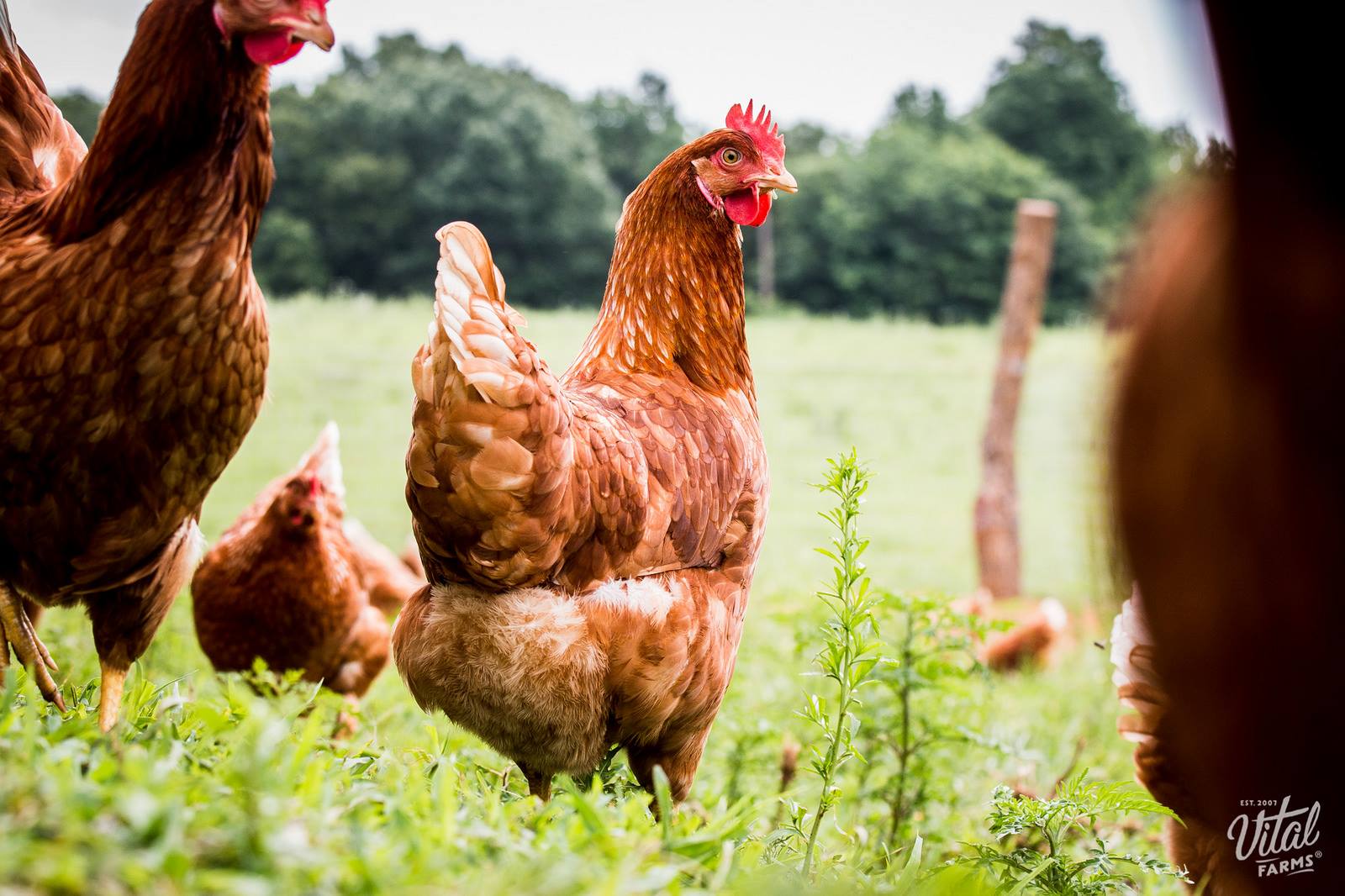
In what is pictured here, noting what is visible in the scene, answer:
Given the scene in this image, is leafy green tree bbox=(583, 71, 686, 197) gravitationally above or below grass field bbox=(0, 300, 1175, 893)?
above

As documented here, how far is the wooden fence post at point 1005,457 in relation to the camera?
23.6ft

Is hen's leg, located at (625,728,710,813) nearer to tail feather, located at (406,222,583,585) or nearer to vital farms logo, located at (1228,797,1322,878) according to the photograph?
tail feather, located at (406,222,583,585)

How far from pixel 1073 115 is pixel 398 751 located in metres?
19.1

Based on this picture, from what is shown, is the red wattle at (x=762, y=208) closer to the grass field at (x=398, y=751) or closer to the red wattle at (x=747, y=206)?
the red wattle at (x=747, y=206)

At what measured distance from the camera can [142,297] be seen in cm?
182

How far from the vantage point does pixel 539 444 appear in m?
1.92

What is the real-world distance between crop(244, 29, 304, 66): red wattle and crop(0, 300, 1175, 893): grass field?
0.90 metres

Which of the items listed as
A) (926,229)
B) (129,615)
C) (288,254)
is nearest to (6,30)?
(129,615)

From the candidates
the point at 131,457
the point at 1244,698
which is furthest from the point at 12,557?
the point at 1244,698

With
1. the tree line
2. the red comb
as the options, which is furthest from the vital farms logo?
the red comb

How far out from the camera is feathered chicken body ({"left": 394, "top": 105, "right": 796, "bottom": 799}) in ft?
6.22

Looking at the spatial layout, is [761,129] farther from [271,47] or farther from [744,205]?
[271,47]

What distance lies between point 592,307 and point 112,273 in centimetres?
657

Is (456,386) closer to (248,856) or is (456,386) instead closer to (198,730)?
(198,730)
